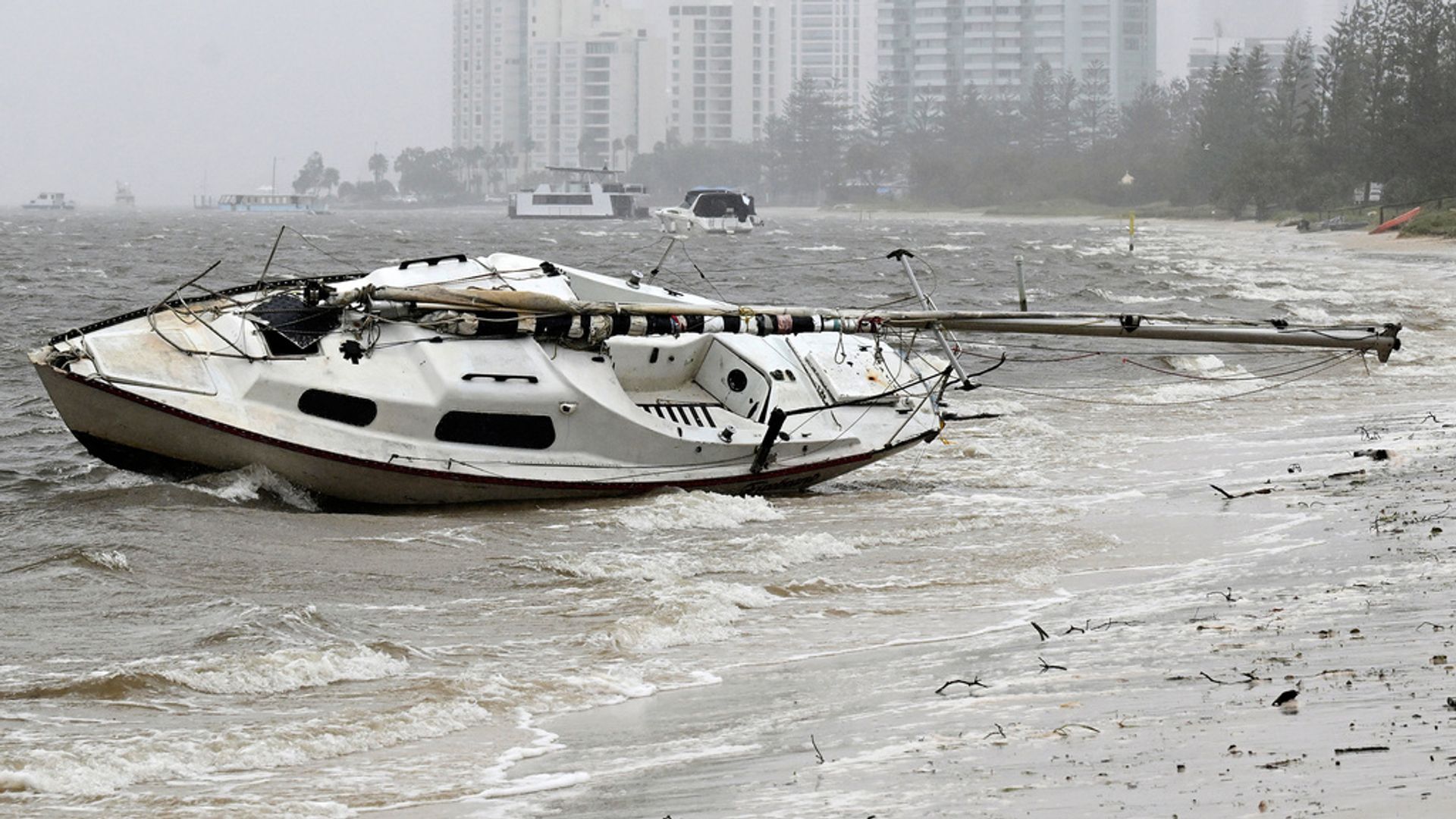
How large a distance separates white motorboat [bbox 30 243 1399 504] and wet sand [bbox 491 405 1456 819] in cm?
659

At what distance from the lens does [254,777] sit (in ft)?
32.1

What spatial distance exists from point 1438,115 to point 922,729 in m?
93.9

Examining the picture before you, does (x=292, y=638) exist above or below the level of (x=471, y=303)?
below

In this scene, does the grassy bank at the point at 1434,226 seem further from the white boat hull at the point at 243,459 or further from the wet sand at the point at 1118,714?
the wet sand at the point at 1118,714

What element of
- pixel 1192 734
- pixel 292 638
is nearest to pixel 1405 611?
pixel 1192 734

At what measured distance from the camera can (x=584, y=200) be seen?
543 ft

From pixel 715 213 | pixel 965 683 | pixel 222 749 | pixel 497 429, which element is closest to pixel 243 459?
pixel 497 429

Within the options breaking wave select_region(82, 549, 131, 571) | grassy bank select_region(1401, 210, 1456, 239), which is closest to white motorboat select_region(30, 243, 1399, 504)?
breaking wave select_region(82, 549, 131, 571)

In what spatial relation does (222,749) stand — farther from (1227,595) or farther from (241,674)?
(1227,595)

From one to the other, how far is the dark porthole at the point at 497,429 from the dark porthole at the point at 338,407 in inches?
31.9

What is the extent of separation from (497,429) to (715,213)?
349 ft

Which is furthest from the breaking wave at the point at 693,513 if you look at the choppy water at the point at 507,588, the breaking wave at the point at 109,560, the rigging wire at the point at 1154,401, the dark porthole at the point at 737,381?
the rigging wire at the point at 1154,401

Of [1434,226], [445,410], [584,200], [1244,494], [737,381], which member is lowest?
[1244,494]

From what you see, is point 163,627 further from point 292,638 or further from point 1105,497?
point 1105,497
